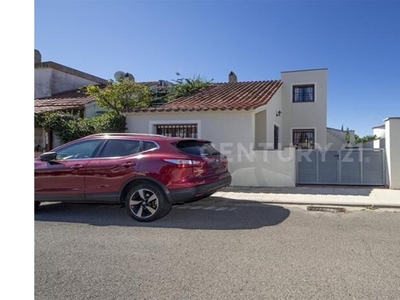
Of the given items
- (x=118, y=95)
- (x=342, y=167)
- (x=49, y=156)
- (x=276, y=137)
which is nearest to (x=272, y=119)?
(x=276, y=137)

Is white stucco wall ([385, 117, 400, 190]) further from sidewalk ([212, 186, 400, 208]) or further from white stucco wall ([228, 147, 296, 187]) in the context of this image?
white stucco wall ([228, 147, 296, 187])

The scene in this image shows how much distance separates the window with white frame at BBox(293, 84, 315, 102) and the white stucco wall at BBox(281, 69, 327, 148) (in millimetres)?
191

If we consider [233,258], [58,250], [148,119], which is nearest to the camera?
[233,258]

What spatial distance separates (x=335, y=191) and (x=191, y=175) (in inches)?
207

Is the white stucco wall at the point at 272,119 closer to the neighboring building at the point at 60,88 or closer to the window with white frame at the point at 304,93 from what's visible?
the window with white frame at the point at 304,93

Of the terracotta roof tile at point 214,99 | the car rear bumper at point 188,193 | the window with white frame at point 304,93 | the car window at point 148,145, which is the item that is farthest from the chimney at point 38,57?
the car rear bumper at point 188,193

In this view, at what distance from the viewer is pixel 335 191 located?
952 centimetres

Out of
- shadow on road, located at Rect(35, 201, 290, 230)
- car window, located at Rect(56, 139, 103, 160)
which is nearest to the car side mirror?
car window, located at Rect(56, 139, 103, 160)

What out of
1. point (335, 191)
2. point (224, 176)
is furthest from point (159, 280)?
point (335, 191)

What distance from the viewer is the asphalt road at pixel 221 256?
3424 mm

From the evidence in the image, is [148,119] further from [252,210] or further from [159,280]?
[159,280]

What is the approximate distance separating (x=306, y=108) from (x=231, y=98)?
22.8 ft

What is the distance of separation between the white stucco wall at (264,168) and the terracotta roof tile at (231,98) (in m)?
1.65

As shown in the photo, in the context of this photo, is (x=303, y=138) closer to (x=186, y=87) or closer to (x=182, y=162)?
(x=186, y=87)
